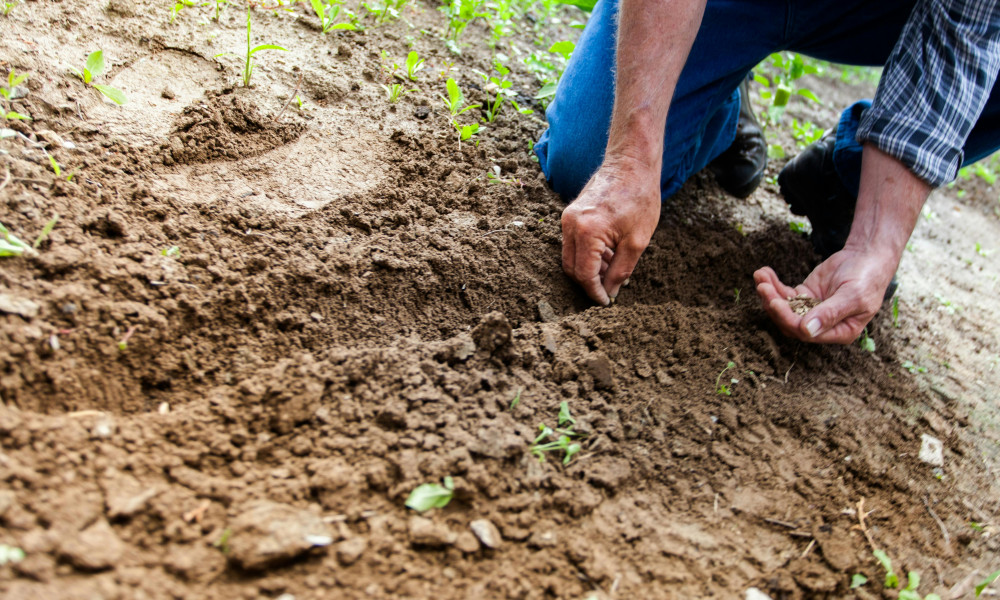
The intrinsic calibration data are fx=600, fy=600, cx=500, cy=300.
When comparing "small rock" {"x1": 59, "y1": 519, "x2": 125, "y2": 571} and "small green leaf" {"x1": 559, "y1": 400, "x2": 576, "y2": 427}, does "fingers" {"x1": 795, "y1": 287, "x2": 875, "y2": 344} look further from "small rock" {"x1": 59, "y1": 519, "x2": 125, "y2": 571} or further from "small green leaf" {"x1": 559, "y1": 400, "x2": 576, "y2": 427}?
"small rock" {"x1": 59, "y1": 519, "x2": 125, "y2": 571}

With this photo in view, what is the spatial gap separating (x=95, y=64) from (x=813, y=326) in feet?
7.30

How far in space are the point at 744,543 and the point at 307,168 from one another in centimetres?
157

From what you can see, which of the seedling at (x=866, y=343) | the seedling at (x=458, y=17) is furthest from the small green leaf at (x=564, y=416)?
the seedling at (x=458, y=17)

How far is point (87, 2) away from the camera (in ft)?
6.81

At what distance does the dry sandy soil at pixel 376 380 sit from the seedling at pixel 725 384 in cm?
1

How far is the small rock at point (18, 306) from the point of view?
3.89ft

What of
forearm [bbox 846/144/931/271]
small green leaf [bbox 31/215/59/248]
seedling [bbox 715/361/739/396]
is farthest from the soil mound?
forearm [bbox 846/144/931/271]

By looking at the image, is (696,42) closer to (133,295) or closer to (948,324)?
(948,324)

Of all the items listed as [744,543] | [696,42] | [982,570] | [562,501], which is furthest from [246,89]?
[982,570]

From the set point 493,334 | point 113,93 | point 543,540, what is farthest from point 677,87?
point 113,93

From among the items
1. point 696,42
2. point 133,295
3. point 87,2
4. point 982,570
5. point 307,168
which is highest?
point 696,42

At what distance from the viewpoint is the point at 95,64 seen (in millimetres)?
1764

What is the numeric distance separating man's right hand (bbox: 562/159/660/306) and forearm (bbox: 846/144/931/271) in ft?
2.35

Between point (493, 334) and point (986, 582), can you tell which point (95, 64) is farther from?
point (986, 582)
